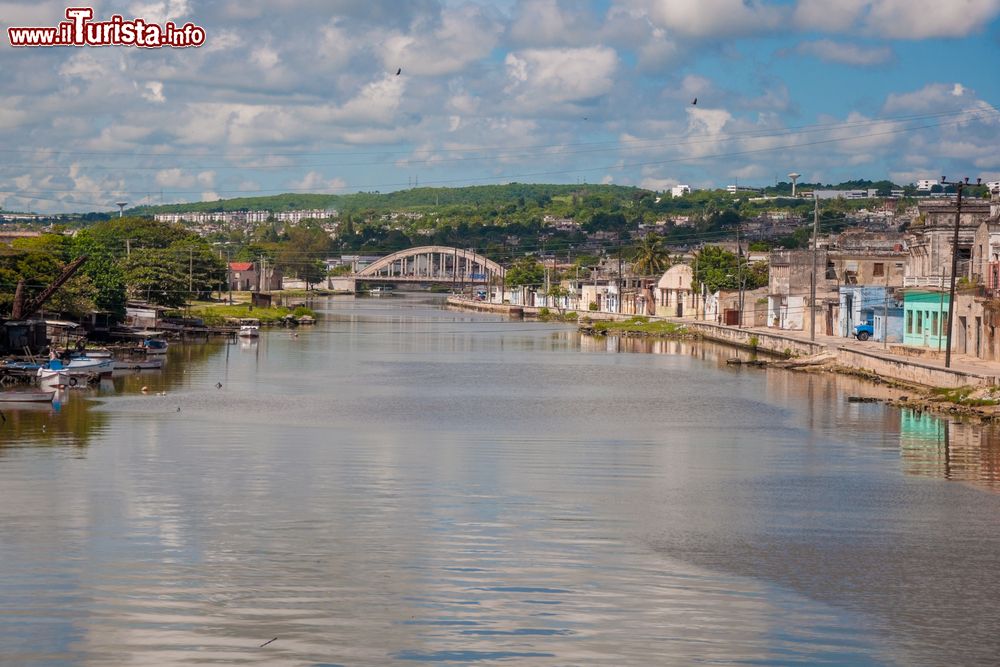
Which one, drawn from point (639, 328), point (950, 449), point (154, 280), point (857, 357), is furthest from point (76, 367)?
point (639, 328)

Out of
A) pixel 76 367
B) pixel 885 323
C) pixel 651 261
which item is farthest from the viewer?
pixel 651 261

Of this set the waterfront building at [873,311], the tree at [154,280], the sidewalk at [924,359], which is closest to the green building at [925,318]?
the sidewalk at [924,359]

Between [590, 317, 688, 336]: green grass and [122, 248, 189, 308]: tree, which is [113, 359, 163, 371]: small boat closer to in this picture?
[122, 248, 189, 308]: tree

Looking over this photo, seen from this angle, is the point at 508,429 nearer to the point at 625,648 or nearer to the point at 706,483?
the point at 706,483

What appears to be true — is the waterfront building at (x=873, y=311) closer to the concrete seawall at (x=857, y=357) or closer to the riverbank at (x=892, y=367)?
the riverbank at (x=892, y=367)

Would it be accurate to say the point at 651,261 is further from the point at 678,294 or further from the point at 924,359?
the point at 924,359

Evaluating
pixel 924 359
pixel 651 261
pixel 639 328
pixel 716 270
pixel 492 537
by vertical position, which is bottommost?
pixel 492 537

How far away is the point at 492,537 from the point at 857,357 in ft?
146

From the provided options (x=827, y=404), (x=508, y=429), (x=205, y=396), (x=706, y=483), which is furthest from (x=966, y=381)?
Result: (x=205, y=396)

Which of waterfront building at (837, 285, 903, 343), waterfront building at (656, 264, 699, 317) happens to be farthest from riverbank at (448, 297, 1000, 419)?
waterfront building at (656, 264, 699, 317)

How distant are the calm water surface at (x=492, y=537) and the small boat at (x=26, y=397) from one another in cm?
95

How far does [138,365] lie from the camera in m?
64.0

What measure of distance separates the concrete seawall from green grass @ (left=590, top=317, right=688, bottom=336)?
1.06m

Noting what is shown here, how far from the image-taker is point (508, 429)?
1639 inches
